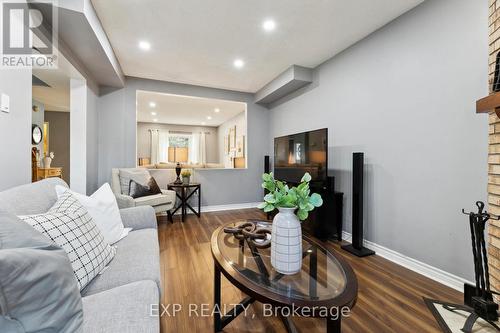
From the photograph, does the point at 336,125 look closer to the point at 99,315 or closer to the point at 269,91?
the point at 269,91

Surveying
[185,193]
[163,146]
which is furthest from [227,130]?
[185,193]

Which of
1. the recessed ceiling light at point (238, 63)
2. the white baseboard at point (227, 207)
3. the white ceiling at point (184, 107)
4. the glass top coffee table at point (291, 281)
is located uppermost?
the recessed ceiling light at point (238, 63)

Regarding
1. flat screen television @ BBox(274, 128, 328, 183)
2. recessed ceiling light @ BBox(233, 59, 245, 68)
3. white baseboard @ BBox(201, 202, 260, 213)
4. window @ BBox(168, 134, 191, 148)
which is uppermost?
recessed ceiling light @ BBox(233, 59, 245, 68)

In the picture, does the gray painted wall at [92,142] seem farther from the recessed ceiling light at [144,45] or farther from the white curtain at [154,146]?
the white curtain at [154,146]

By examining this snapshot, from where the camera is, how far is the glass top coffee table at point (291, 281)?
0.83 m

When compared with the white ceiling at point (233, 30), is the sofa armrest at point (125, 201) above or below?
below

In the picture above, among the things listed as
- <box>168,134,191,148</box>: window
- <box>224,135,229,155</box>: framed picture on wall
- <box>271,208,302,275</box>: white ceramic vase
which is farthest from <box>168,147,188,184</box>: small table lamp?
<box>271,208,302,275</box>: white ceramic vase

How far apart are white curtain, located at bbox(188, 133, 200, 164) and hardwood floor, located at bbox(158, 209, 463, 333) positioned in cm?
618

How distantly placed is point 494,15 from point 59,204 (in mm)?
2906

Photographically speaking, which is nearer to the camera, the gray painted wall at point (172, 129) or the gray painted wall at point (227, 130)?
the gray painted wall at point (227, 130)

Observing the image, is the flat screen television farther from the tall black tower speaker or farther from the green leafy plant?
the green leafy plant

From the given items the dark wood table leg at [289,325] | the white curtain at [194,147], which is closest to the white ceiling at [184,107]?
the white curtain at [194,147]

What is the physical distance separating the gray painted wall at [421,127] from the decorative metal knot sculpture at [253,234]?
1.52 meters

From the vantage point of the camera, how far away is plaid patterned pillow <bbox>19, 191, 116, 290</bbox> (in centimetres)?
93
